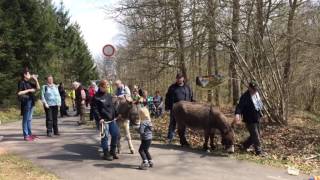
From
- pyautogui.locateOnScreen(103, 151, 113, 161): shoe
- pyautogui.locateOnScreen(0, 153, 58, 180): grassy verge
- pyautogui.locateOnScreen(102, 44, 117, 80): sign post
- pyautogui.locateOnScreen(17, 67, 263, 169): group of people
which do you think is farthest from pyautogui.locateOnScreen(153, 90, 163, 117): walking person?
pyautogui.locateOnScreen(0, 153, 58, 180): grassy verge

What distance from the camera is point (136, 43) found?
27.8 meters

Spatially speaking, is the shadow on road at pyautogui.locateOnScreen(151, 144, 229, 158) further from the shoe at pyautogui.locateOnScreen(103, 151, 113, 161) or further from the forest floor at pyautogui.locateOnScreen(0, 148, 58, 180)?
the forest floor at pyautogui.locateOnScreen(0, 148, 58, 180)

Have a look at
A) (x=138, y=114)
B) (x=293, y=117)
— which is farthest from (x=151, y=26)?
(x=138, y=114)

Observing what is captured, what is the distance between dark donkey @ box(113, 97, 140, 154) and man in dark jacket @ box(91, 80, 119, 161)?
1.44 ft

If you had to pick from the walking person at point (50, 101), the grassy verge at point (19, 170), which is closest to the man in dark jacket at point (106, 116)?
the grassy verge at point (19, 170)

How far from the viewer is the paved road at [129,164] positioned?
10.2 meters

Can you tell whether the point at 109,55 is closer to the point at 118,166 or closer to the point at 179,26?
the point at 179,26

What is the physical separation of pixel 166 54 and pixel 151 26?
4024 mm

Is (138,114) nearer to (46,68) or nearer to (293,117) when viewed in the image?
(293,117)

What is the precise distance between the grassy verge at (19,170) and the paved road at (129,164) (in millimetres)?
227

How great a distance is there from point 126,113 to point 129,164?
53.9 inches

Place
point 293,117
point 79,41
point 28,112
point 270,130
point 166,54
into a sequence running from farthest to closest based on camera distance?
point 79,41 → point 166,54 → point 293,117 → point 270,130 → point 28,112

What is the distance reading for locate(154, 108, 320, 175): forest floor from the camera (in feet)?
39.9

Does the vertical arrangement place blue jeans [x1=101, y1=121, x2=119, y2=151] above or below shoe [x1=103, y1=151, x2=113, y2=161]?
above
